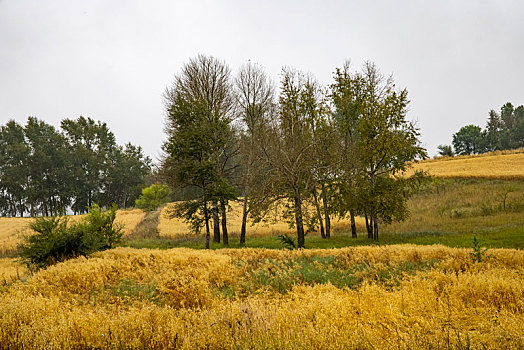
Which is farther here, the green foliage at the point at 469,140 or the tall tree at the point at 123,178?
Answer: the green foliage at the point at 469,140

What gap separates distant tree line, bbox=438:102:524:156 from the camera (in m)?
79.5

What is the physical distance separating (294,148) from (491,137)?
3467 inches

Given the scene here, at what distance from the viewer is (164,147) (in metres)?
21.8

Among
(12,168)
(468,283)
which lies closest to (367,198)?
(468,283)

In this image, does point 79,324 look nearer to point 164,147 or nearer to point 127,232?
point 164,147

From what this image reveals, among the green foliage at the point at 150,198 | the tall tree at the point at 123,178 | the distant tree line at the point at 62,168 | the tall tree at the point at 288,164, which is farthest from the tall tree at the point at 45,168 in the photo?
the tall tree at the point at 288,164

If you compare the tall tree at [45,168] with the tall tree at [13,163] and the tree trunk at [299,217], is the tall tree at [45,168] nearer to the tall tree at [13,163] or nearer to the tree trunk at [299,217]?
the tall tree at [13,163]

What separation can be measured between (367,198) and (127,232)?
998 inches

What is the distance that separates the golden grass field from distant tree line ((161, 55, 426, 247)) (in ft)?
26.8

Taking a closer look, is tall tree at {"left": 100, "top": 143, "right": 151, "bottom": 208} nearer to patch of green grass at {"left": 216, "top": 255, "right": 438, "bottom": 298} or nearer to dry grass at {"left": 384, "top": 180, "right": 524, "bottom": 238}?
dry grass at {"left": 384, "top": 180, "right": 524, "bottom": 238}

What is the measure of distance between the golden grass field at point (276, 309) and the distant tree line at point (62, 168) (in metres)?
55.4

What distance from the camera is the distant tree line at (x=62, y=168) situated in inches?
2484

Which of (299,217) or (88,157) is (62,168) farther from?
(299,217)

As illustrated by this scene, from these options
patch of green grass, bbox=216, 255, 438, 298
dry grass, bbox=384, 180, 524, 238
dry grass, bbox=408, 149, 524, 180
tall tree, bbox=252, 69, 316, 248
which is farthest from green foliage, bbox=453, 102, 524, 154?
patch of green grass, bbox=216, 255, 438, 298
